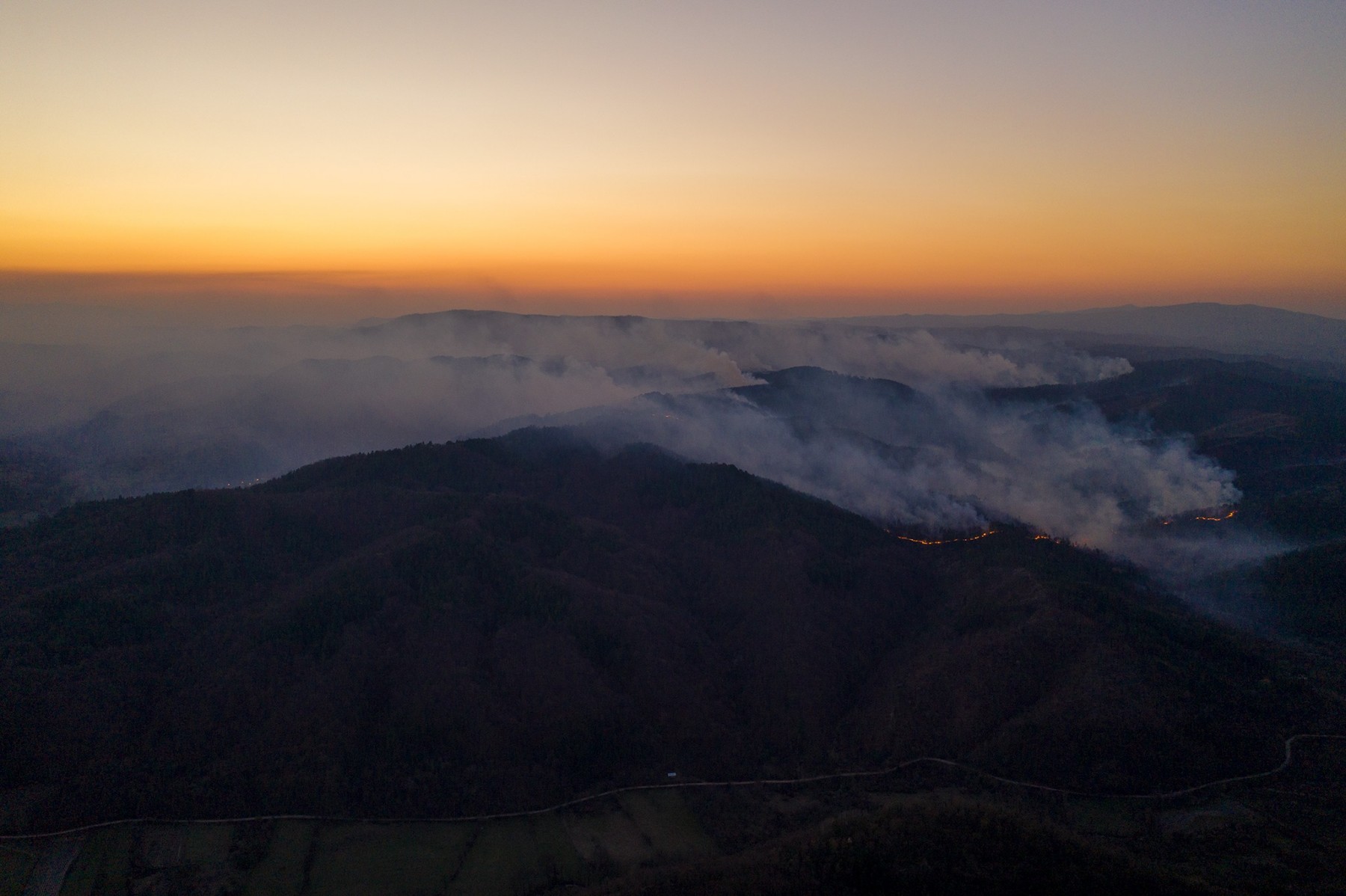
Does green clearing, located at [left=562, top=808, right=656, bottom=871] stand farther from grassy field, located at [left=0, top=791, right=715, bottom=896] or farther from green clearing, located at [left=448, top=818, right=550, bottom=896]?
green clearing, located at [left=448, top=818, right=550, bottom=896]

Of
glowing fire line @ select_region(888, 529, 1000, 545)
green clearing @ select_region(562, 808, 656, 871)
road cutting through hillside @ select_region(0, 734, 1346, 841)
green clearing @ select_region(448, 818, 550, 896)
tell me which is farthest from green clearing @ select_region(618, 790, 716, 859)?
glowing fire line @ select_region(888, 529, 1000, 545)

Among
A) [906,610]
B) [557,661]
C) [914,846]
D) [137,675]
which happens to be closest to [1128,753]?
[914,846]

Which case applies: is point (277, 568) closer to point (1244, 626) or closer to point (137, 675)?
point (137, 675)

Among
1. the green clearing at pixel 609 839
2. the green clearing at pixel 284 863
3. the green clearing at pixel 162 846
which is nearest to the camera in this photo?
the green clearing at pixel 284 863

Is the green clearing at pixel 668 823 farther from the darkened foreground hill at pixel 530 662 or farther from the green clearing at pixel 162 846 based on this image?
the green clearing at pixel 162 846

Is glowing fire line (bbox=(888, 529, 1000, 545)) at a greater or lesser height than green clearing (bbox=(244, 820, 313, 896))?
greater

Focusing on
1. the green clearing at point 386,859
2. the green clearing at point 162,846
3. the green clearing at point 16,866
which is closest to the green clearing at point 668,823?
the green clearing at point 386,859
